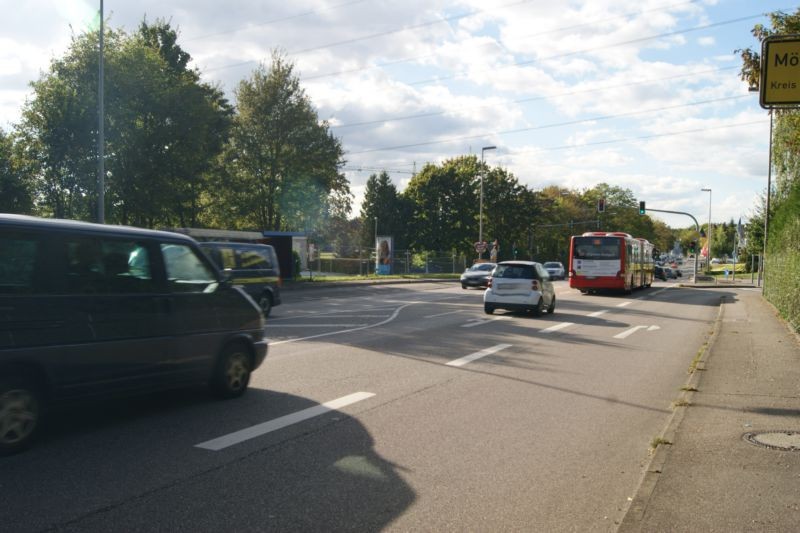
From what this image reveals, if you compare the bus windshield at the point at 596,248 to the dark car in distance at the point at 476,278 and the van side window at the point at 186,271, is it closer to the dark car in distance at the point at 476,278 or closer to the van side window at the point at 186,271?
the dark car in distance at the point at 476,278

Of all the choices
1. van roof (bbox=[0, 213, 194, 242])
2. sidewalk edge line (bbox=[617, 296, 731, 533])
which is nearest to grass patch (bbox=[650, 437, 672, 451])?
sidewalk edge line (bbox=[617, 296, 731, 533])

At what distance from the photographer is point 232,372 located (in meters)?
7.69

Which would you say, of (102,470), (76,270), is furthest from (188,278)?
(102,470)

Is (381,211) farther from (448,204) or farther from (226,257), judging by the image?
(226,257)

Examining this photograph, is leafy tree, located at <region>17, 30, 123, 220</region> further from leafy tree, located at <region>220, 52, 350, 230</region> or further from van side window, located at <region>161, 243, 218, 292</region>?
van side window, located at <region>161, 243, 218, 292</region>

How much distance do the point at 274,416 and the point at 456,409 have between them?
1907 mm

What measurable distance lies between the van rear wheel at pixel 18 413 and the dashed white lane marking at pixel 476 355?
621 cm

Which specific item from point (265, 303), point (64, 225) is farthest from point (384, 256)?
point (64, 225)

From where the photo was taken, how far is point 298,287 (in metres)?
34.1

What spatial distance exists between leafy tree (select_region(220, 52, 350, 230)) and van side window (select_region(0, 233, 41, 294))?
120 ft

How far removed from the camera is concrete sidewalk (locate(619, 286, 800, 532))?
173 inches

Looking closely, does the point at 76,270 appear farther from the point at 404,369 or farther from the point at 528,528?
the point at 404,369

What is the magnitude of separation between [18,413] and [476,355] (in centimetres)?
750

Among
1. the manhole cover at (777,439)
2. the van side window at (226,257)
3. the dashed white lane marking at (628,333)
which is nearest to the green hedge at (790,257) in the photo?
the dashed white lane marking at (628,333)
